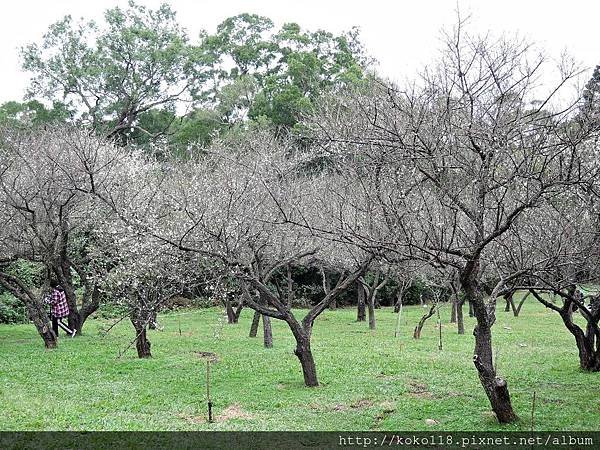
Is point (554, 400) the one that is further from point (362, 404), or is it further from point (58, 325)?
point (58, 325)

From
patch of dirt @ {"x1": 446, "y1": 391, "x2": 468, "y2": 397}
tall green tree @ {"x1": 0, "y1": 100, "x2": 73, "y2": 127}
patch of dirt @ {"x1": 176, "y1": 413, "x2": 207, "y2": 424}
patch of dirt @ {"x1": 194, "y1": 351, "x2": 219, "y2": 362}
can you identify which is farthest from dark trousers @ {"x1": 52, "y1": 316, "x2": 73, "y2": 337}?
tall green tree @ {"x1": 0, "y1": 100, "x2": 73, "y2": 127}

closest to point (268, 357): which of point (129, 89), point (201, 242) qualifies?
point (201, 242)

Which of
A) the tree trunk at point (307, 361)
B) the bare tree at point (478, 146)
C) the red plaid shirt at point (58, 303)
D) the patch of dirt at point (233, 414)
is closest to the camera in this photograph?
the bare tree at point (478, 146)

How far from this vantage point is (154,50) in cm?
3606

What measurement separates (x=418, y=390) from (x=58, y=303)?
11.9m

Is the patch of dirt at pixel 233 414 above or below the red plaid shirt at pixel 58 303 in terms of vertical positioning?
below

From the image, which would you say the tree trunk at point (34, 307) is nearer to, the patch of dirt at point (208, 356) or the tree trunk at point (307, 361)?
the patch of dirt at point (208, 356)

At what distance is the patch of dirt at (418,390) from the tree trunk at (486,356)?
2074 millimetres

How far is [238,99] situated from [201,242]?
24.0m

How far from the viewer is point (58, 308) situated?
60.4 ft

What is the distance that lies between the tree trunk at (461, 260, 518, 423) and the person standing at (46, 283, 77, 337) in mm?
13613

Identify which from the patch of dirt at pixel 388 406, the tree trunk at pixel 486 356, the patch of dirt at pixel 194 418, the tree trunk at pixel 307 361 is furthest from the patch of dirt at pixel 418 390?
the patch of dirt at pixel 194 418

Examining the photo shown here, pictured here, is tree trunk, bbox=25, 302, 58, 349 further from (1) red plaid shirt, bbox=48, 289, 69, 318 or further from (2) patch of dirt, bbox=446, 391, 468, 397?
(2) patch of dirt, bbox=446, 391, 468, 397

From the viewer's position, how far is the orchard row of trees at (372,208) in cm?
732
